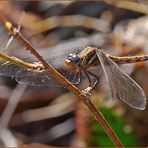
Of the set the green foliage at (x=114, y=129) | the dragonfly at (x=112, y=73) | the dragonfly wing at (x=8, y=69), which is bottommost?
the green foliage at (x=114, y=129)

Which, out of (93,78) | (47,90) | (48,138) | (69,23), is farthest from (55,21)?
(93,78)

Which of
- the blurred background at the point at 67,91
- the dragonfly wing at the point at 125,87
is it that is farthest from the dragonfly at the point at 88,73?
the blurred background at the point at 67,91

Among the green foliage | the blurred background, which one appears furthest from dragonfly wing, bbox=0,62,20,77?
the green foliage

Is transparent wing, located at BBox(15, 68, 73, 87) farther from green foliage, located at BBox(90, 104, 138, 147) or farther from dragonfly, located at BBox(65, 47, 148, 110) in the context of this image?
green foliage, located at BBox(90, 104, 138, 147)

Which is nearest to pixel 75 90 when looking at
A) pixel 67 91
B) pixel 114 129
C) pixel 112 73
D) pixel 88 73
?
pixel 112 73

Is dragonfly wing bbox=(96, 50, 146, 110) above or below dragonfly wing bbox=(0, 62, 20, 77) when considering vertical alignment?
below

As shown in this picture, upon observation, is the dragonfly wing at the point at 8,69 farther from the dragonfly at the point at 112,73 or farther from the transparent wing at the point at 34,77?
the dragonfly at the point at 112,73

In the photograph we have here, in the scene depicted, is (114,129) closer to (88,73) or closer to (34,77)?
(88,73)
